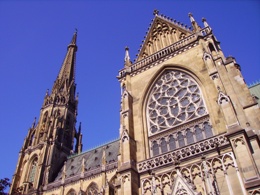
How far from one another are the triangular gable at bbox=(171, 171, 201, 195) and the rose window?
3.95 meters

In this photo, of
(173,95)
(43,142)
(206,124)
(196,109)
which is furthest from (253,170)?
(43,142)

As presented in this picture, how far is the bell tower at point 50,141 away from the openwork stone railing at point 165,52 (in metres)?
19.6

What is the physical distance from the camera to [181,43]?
1947 centimetres

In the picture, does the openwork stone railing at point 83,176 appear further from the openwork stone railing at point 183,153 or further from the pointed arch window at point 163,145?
the openwork stone railing at point 183,153

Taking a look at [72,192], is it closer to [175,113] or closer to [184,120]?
[175,113]

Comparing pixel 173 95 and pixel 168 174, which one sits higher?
pixel 173 95

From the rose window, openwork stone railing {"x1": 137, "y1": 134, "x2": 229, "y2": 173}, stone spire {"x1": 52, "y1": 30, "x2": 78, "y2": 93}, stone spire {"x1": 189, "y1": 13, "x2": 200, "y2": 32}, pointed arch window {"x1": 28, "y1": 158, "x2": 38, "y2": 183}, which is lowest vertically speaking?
openwork stone railing {"x1": 137, "y1": 134, "x2": 229, "y2": 173}

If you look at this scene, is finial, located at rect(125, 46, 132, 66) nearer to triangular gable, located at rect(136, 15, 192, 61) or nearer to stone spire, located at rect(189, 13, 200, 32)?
triangular gable, located at rect(136, 15, 192, 61)

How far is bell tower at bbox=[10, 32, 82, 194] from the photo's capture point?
33688 millimetres

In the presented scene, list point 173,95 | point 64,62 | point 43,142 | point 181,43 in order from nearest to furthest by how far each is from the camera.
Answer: point 173,95 → point 181,43 → point 43,142 → point 64,62

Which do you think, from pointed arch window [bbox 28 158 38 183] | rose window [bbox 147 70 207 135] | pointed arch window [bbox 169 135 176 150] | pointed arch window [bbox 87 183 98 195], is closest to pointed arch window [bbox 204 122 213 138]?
rose window [bbox 147 70 207 135]

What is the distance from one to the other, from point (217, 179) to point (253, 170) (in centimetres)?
201

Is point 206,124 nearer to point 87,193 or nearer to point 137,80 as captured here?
point 137,80

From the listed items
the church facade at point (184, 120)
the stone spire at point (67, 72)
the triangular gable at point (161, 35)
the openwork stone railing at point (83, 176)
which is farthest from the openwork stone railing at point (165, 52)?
the stone spire at point (67, 72)
